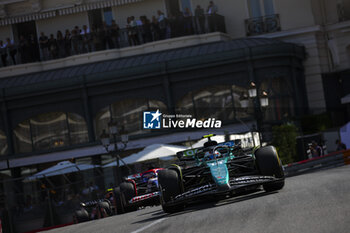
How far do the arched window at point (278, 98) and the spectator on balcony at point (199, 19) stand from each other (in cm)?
512

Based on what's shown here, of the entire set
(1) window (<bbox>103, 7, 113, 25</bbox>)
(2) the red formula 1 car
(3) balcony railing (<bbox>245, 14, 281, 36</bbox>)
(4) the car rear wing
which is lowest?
(2) the red formula 1 car

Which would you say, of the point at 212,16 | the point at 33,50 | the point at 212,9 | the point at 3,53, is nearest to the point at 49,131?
the point at 33,50

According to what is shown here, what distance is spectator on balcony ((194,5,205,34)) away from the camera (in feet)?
115

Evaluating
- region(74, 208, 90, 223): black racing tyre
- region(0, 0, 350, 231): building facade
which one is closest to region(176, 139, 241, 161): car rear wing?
region(74, 208, 90, 223): black racing tyre

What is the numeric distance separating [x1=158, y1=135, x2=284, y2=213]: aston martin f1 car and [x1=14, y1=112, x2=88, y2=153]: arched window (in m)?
19.6

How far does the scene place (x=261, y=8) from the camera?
120 feet

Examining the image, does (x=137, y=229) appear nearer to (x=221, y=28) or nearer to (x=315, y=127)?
(x=315, y=127)

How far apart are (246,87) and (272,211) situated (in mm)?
22229

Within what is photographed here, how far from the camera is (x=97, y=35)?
118 ft

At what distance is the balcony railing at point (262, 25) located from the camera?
35906 millimetres

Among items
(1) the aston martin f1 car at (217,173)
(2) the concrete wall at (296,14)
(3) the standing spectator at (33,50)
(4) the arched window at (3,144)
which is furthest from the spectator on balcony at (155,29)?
(1) the aston martin f1 car at (217,173)

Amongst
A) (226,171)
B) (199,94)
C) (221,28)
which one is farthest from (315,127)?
(226,171)

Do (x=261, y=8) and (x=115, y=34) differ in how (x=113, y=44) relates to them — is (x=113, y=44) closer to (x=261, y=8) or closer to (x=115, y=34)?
(x=115, y=34)

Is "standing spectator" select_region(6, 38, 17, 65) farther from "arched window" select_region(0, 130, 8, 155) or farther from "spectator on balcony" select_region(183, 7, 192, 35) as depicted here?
"spectator on balcony" select_region(183, 7, 192, 35)
